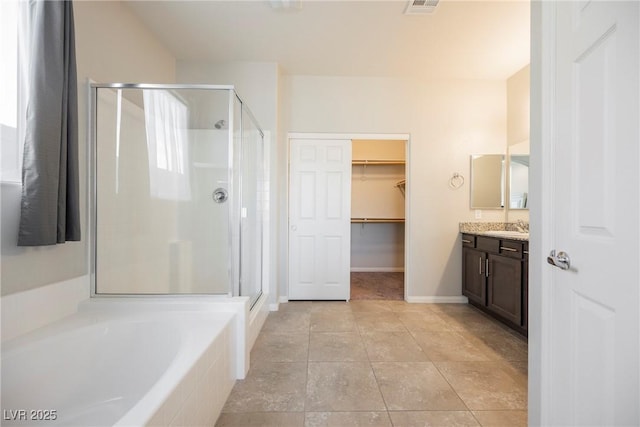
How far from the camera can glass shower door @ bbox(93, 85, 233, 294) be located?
194 centimetres

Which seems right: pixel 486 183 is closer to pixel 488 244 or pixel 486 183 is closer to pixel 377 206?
pixel 488 244

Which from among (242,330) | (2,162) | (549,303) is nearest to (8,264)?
(2,162)

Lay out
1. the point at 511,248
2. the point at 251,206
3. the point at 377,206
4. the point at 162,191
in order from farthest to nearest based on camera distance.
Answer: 1. the point at 377,206
2. the point at 251,206
3. the point at 511,248
4. the point at 162,191

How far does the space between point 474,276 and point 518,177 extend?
128cm

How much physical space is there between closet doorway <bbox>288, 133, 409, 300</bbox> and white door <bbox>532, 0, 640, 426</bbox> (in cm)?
233

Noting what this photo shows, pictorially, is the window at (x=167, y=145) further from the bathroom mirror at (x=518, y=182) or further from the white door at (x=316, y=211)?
the bathroom mirror at (x=518, y=182)

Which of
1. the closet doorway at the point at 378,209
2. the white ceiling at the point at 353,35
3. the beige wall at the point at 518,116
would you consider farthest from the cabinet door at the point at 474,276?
the white ceiling at the point at 353,35

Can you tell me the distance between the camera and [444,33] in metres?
2.51

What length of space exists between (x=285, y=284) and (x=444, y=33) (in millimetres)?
2958

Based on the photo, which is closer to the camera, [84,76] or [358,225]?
[84,76]

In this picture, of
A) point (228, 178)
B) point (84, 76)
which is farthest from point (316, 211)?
point (84, 76)

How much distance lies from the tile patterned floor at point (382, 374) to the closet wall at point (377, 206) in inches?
92.4

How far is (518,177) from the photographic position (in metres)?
3.30

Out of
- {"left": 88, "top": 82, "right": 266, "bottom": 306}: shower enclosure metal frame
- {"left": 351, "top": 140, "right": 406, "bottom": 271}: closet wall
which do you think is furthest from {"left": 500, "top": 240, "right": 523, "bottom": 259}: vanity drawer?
{"left": 351, "top": 140, "right": 406, "bottom": 271}: closet wall
